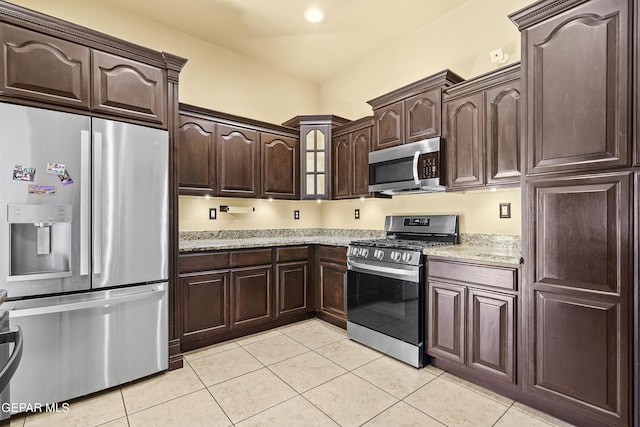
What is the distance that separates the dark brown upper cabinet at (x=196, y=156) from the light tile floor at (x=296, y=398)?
156 centimetres

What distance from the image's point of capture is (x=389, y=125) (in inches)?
122

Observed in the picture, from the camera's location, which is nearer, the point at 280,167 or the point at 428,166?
the point at 428,166

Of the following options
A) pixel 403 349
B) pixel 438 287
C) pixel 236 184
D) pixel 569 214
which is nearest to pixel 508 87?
pixel 569 214

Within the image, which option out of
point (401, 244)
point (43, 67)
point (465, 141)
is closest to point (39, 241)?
point (43, 67)

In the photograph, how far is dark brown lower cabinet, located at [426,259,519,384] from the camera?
2029mm

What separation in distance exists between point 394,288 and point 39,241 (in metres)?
2.50

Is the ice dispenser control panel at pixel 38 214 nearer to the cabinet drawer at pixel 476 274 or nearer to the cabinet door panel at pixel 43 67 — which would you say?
the cabinet door panel at pixel 43 67

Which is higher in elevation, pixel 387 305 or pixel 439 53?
pixel 439 53

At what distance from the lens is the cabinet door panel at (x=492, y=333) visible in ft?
6.62

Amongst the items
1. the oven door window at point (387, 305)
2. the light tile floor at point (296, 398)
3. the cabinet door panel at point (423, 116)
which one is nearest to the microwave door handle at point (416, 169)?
the cabinet door panel at point (423, 116)

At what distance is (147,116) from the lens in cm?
235

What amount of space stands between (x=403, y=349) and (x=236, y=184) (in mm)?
2269

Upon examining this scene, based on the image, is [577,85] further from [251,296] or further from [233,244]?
[251,296]

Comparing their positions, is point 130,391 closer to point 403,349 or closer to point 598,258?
point 403,349
